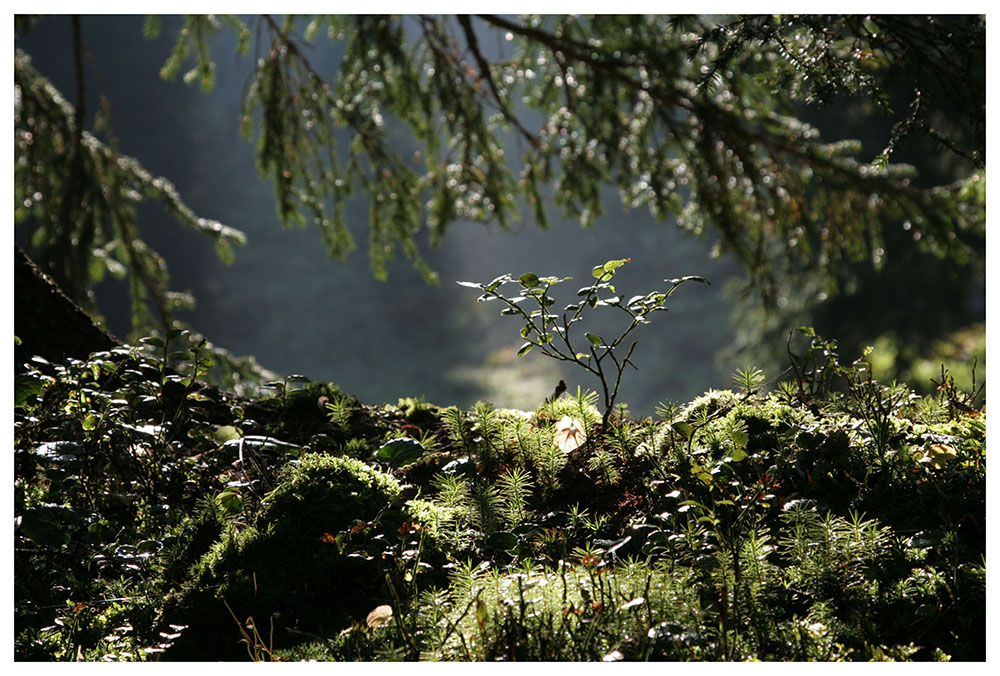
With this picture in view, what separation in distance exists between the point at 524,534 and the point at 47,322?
228 cm

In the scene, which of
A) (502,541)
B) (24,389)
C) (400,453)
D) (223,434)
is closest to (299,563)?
(400,453)

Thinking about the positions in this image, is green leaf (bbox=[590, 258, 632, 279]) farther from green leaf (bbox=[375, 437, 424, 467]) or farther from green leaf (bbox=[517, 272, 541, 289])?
green leaf (bbox=[375, 437, 424, 467])

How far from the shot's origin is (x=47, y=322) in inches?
112

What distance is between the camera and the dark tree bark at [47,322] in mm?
2801

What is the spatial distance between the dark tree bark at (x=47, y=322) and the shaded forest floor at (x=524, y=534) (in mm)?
481

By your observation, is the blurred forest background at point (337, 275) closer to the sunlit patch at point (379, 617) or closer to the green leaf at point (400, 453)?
the green leaf at point (400, 453)

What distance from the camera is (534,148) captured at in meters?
4.95

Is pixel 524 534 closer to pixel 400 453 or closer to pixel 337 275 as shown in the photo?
pixel 400 453

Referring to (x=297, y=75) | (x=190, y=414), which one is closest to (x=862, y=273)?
(x=297, y=75)

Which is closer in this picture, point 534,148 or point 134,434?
point 134,434

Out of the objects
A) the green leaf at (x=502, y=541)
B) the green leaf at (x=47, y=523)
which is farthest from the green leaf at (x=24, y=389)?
the green leaf at (x=502, y=541)

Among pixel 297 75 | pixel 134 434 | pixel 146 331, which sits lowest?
pixel 134 434

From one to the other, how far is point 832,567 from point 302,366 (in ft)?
74.0

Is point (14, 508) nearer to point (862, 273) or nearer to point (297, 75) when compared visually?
point (297, 75)
